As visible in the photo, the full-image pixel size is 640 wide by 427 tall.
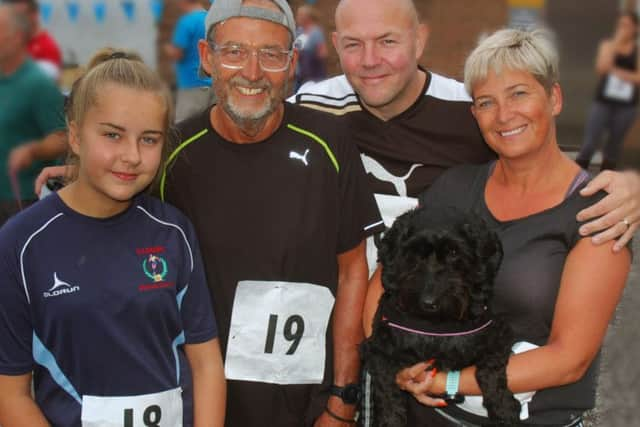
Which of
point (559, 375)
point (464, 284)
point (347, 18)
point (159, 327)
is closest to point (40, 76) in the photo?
point (347, 18)

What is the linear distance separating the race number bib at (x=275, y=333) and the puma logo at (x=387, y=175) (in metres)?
0.63

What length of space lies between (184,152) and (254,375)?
0.85 meters

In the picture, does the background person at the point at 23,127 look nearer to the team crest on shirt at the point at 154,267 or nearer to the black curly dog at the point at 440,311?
the team crest on shirt at the point at 154,267

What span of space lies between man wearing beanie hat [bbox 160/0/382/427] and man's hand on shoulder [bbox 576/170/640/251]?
2.82ft

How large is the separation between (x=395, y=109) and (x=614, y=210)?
110cm

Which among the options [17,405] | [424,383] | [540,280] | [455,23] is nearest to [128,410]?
[17,405]

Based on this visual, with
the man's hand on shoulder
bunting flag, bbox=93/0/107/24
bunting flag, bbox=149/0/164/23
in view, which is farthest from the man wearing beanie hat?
bunting flag, bbox=93/0/107/24

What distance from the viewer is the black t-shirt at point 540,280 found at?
2494mm

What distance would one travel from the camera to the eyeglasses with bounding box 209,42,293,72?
2709 mm

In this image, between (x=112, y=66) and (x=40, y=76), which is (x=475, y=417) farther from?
(x=40, y=76)

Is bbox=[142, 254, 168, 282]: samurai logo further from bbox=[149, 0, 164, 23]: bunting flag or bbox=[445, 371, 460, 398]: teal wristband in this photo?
bbox=[149, 0, 164, 23]: bunting flag

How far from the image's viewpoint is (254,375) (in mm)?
2756

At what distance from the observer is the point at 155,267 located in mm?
2479

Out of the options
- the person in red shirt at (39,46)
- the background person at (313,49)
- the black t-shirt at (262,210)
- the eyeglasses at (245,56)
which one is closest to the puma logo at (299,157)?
the black t-shirt at (262,210)
